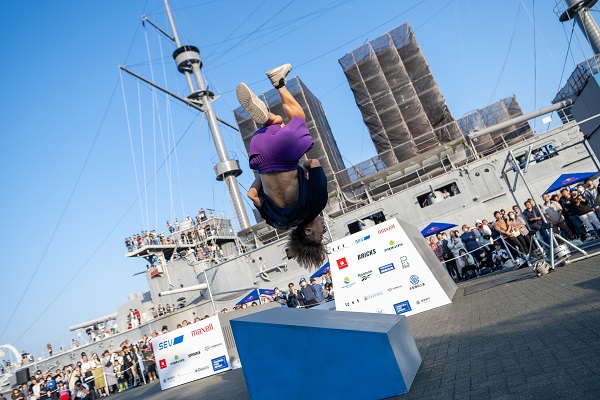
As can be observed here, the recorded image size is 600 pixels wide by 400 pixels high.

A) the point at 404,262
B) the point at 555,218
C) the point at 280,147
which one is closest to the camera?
the point at 280,147

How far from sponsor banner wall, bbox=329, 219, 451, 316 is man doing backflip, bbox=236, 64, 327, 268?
5691 millimetres

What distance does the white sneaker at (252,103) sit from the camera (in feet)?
13.2

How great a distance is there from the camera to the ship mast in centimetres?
4069

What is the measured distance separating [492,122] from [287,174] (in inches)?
1393

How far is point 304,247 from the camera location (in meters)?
4.78

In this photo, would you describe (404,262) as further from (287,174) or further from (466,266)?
(287,174)

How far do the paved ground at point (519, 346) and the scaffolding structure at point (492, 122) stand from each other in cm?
2627

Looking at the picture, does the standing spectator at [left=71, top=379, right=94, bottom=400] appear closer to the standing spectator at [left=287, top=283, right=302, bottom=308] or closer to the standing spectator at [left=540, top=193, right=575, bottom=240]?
the standing spectator at [left=287, top=283, right=302, bottom=308]

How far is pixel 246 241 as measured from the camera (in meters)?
39.8

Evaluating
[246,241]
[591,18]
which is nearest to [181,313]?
[246,241]

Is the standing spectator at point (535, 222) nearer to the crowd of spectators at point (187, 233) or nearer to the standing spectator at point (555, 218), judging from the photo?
the standing spectator at point (555, 218)

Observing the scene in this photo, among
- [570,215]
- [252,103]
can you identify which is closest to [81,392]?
[252,103]

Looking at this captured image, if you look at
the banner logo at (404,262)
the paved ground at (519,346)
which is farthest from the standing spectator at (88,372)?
the banner logo at (404,262)

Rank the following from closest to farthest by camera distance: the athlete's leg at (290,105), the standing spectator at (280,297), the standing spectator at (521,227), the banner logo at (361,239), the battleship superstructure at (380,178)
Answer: the athlete's leg at (290,105) → the banner logo at (361,239) → the standing spectator at (521,227) → the standing spectator at (280,297) → the battleship superstructure at (380,178)
